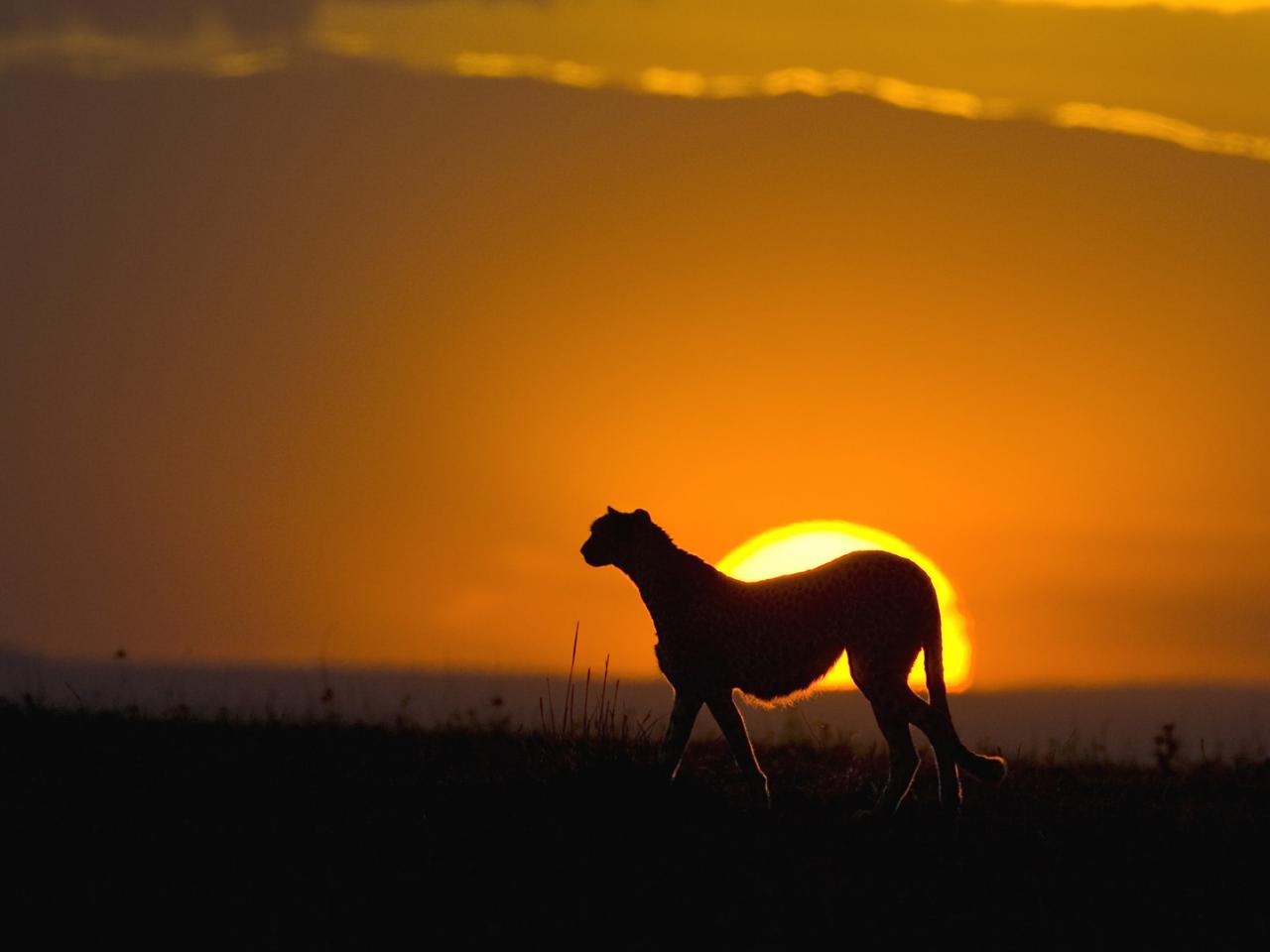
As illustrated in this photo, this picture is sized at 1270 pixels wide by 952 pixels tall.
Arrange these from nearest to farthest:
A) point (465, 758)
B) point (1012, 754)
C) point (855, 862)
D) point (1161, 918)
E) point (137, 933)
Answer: point (137, 933) < point (1161, 918) < point (855, 862) < point (465, 758) < point (1012, 754)

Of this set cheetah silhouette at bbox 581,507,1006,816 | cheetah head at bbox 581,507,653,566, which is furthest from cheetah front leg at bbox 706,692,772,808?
cheetah head at bbox 581,507,653,566

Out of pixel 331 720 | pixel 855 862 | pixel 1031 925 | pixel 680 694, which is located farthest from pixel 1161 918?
pixel 331 720

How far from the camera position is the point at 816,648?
390 inches

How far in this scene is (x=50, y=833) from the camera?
8.73 metres

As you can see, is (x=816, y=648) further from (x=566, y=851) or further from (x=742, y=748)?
(x=566, y=851)

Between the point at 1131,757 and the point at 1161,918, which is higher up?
the point at 1131,757

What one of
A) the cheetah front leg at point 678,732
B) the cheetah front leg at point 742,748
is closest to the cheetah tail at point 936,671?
the cheetah front leg at point 742,748

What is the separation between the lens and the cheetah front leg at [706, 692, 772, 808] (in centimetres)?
965

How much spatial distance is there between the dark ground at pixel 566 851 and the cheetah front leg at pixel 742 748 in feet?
0.41

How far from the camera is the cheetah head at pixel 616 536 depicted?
34.1 ft

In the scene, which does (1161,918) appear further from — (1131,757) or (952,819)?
(1131,757)

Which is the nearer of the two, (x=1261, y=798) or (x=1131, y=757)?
(x=1261, y=798)

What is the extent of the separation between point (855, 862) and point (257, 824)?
10.1ft

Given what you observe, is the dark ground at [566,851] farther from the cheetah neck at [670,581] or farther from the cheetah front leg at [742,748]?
the cheetah neck at [670,581]
